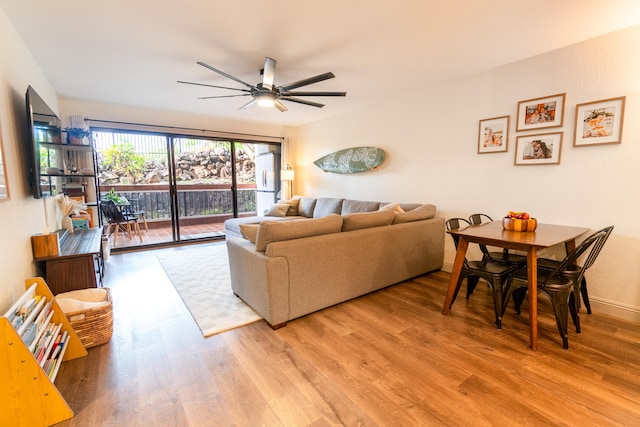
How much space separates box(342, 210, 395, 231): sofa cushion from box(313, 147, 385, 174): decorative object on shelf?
5.37 feet

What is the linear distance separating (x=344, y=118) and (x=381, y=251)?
311cm

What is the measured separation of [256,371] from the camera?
1800mm

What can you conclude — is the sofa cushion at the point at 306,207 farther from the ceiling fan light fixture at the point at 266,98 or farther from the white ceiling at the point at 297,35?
the ceiling fan light fixture at the point at 266,98

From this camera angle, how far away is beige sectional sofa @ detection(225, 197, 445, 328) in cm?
229

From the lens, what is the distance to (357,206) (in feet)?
15.1

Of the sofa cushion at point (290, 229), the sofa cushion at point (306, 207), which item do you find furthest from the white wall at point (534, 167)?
the sofa cushion at point (290, 229)

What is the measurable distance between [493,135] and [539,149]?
0.48 meters

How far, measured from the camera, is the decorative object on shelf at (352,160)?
451 cm

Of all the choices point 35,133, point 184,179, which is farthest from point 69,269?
point 184,179

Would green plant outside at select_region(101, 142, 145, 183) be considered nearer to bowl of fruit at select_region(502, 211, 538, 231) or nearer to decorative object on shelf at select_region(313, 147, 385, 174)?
decorative object on shelf at select_region(313, 147, 385, 174)

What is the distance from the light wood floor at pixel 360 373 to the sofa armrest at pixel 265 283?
0.15 meters

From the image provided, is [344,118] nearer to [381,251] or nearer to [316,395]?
[381,251]

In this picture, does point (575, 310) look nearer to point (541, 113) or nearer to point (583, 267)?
point (583, 267)

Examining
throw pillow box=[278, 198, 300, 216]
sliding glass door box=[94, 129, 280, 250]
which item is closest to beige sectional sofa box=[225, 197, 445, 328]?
throw pillow box=[278, 198, 300, 216]
